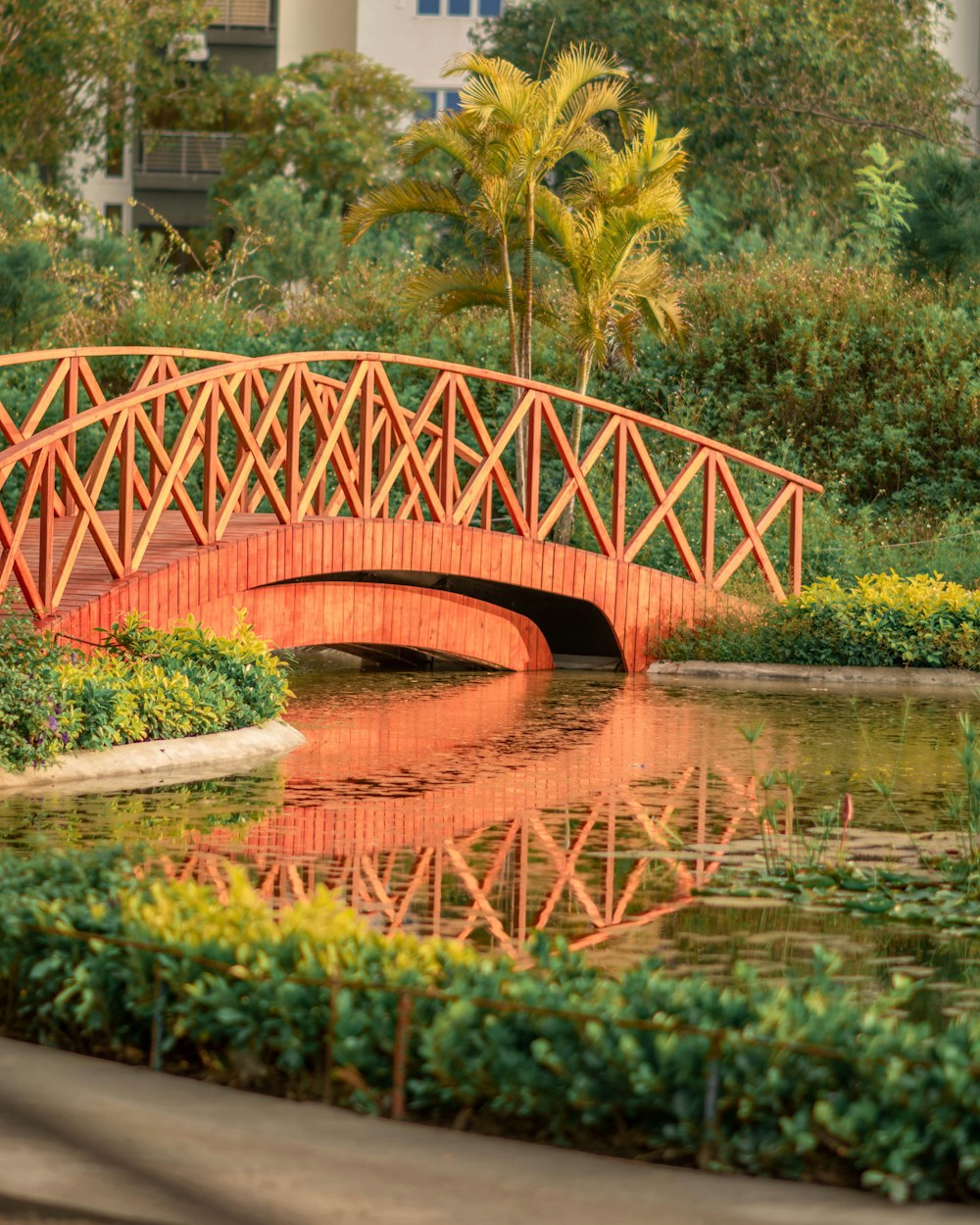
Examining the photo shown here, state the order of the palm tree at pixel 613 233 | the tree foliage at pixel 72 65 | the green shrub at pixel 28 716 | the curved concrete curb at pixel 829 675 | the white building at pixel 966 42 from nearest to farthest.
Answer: the green shrub at pixel 28 716 → the curved concrete curb at pixel 829 675 → the palm tree at pixel 613 233 → the tree foliage at pixel 72 65 → the white building at pixel 966 42

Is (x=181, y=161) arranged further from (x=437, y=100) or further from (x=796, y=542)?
(x=796, y=542)

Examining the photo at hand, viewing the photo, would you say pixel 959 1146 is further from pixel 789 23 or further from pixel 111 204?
pixel 111 204

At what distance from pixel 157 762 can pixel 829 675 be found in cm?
818

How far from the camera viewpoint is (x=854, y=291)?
26.6m

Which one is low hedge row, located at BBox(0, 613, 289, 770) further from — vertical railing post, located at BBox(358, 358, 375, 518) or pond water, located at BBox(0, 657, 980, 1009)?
vertical railing post, located at BBox(358, 358, 375, 518)

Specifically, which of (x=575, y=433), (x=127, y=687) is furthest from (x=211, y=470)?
(x=575, y=433)

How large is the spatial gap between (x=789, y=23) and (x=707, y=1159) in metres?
34.3

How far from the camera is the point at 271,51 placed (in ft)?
157

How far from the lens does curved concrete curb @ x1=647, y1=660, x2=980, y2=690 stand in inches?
693

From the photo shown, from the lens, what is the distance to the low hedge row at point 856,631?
18016mm

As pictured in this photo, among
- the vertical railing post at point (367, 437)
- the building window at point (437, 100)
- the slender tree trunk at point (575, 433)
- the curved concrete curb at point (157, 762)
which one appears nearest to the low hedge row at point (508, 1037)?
the curved concrete curb at point (157, 762)

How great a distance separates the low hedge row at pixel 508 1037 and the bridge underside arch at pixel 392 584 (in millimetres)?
7201

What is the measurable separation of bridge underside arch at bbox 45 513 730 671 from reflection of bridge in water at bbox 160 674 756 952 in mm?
1158

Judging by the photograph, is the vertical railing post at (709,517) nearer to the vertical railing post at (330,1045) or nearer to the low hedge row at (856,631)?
the low hedge row at (856,631)
